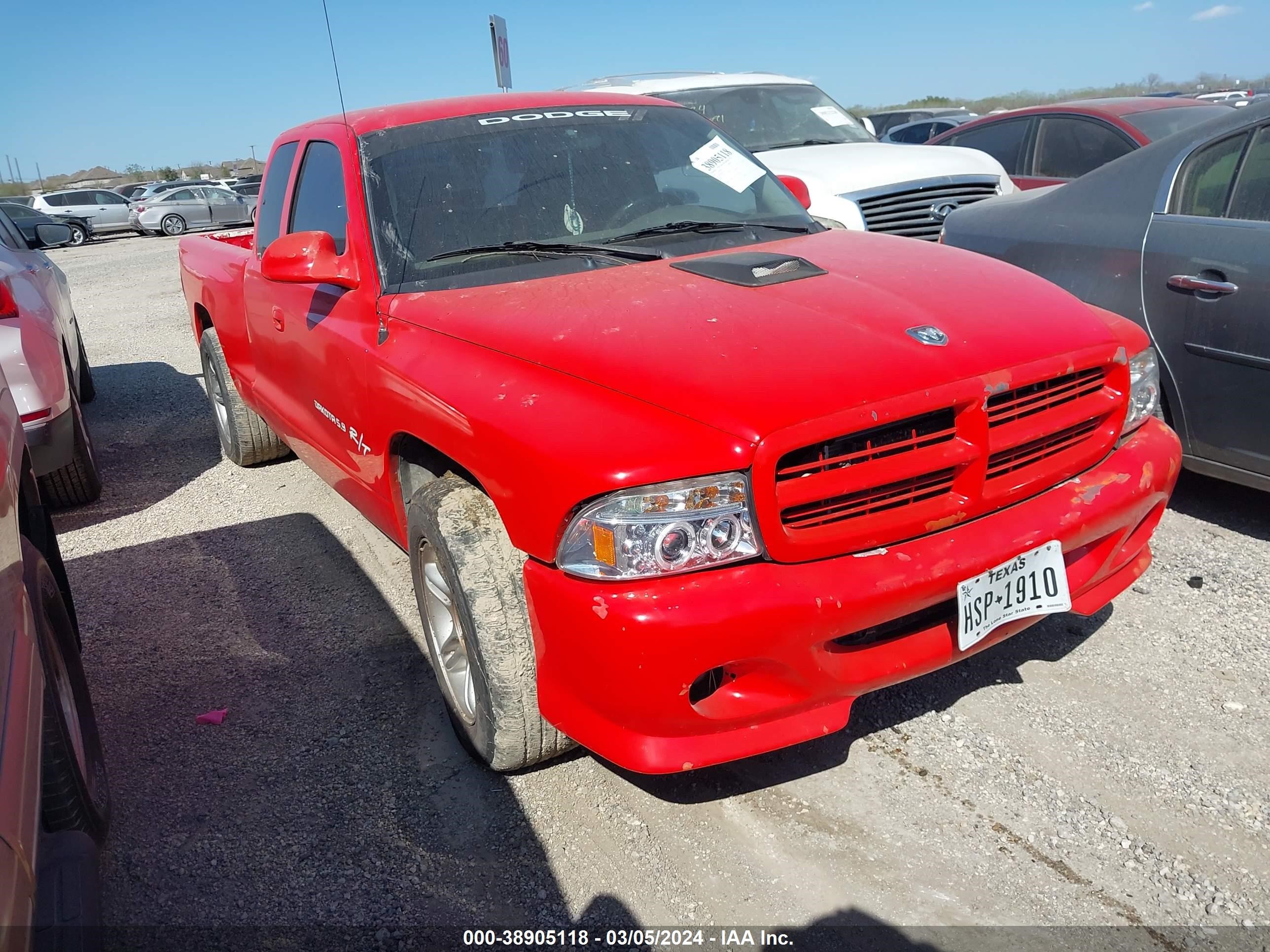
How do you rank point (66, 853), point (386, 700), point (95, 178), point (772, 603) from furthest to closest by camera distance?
point (95, 178)
point (386, 700)
point (772, 603)
point (66, 853)

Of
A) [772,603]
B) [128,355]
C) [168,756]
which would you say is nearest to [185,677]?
[168,756]

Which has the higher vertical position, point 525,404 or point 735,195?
point 735,195

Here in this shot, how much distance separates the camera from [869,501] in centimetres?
224

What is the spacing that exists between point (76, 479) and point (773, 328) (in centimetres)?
429

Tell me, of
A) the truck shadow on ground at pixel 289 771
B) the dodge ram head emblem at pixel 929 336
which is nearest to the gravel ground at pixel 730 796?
the truck shadow on ground at pixel 289 771

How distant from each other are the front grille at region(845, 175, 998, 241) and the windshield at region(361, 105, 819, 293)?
311cm

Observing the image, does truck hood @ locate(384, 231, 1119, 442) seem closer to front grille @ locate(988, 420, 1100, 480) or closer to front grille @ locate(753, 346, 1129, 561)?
front grille @ locate(753, 346, 1129, 561)

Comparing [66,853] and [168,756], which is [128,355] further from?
[66,853]

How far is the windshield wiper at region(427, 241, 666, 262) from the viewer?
3.14 meters

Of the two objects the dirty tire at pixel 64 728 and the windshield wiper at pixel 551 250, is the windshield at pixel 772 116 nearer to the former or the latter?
the windshield wiper at pixel 551 250

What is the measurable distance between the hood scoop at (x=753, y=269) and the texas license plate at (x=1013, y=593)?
1.01 metres

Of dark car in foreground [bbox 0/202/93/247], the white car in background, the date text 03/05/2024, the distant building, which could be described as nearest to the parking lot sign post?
the white car in background

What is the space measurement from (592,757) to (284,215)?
2.64 meters

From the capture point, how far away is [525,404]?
2.31 m
